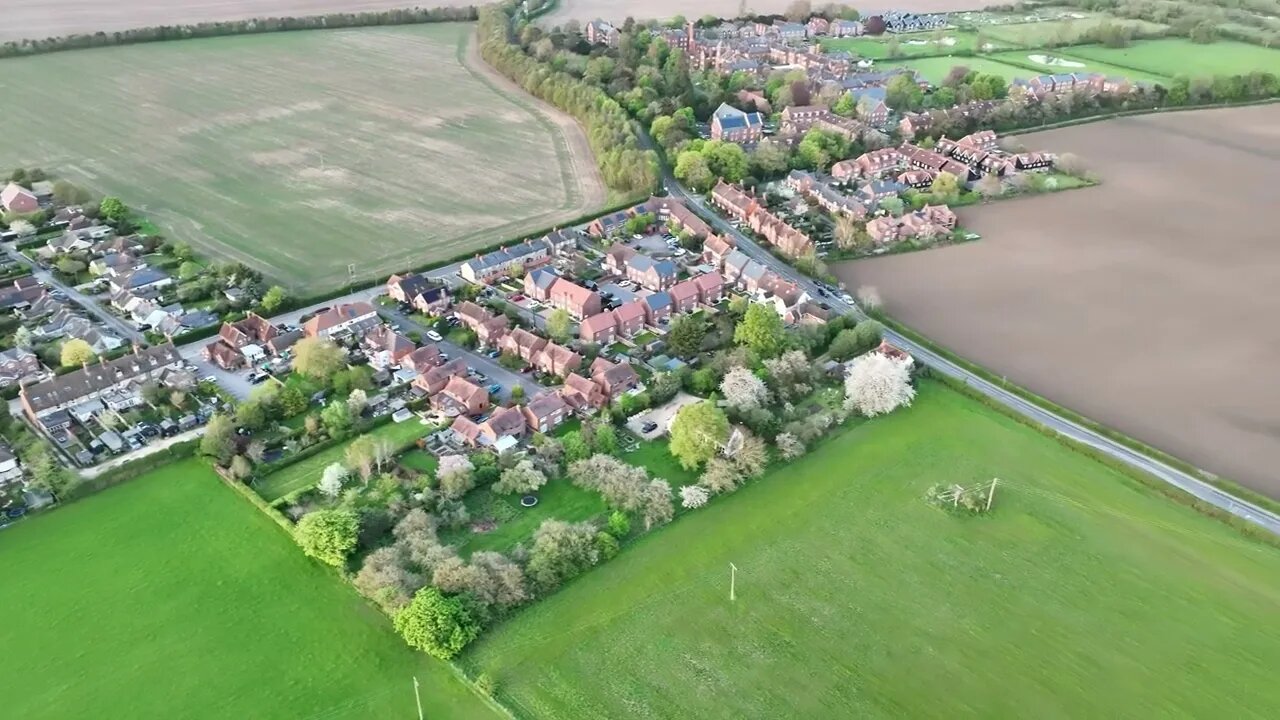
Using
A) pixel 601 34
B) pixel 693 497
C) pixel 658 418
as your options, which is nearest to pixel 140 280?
pixel 658 418

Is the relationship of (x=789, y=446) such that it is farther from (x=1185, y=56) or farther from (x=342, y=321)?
(x=1185, y=56)

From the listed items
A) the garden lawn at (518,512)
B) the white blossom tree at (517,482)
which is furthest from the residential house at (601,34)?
the garden lawn at (518,512)

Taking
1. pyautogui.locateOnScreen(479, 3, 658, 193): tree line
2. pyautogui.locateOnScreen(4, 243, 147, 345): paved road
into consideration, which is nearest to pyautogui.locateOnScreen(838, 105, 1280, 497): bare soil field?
pyautogui.locateOnScreen(479, 3, 658, 193): tree line

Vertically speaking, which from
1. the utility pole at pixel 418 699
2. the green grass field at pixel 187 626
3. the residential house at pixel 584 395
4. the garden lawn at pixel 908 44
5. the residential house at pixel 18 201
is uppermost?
the garden lawn at pixel 908 44

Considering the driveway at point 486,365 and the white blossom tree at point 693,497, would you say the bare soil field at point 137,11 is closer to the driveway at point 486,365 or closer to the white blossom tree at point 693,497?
the driveway at point 486,365

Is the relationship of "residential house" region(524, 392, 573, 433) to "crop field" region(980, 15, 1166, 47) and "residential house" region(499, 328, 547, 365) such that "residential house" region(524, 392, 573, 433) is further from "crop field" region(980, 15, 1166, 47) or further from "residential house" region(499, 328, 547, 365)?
"crop field" region(980, 15, 1166, 47)

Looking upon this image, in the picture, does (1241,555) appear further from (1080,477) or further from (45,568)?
(45,568)

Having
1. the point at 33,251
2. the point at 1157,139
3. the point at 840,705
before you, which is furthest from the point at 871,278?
the point at 33,251
